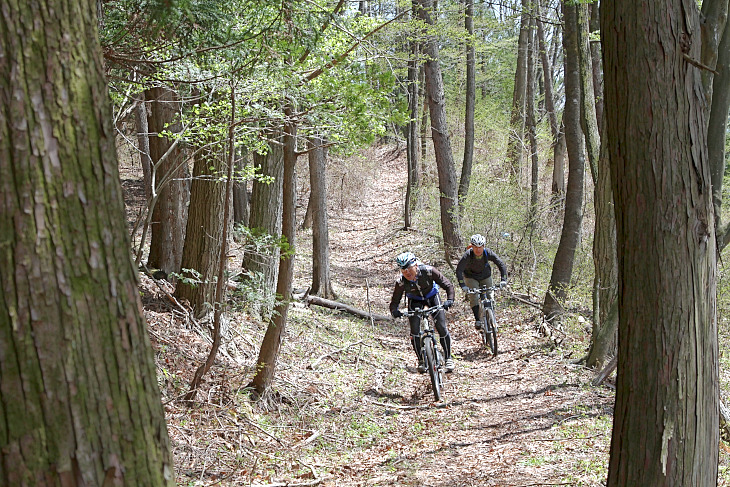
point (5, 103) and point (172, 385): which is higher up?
point (5, 103)

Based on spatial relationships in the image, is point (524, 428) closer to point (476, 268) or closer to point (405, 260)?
point (405, 260)

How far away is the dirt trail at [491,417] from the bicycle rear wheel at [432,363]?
0.21 m

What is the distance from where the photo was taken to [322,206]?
13.9m

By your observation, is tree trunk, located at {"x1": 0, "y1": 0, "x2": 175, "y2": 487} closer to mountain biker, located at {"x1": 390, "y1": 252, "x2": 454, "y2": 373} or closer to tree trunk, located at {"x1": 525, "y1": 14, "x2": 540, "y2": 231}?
mountain biker, located at {"x1": 390, "y1": 252, "x2": 454, "y2": 373}

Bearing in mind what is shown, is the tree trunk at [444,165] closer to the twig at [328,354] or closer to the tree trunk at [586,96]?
the twig at [328,354]

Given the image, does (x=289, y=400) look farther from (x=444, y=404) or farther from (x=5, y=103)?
(x=5, y=103)

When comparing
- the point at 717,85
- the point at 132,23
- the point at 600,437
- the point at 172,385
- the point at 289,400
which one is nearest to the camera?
the point at 717,85

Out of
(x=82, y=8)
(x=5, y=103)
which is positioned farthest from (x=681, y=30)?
(x=5, y=103)

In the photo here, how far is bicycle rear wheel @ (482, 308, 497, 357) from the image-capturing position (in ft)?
36.2

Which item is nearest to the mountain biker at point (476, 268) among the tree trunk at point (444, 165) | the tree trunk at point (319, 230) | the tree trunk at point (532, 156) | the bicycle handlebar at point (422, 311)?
the bicycle handlebar at point (422, 311)

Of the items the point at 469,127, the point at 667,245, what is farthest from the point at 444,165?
the point at 667,245

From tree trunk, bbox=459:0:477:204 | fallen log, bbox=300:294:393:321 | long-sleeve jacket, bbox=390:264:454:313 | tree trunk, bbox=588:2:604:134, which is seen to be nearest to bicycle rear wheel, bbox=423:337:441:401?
long-sleeve jacket, bbox=390:264:454:313

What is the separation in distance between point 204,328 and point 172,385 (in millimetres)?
1935

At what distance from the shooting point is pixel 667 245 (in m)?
3.63
